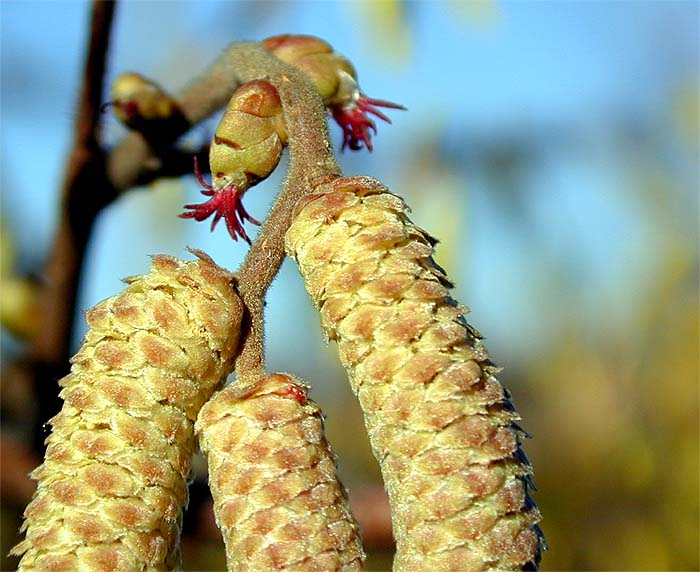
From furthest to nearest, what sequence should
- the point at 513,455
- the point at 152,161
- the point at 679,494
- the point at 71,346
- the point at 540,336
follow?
the point at 540,336 → the point at 679,494 → the point at 71,346 → the point at 152,161 → the point at 513,455

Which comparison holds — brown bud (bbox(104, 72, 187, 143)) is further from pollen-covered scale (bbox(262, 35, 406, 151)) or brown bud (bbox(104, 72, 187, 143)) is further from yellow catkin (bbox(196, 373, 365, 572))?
yellow catkin (bbox(196, 373, 365, 572))

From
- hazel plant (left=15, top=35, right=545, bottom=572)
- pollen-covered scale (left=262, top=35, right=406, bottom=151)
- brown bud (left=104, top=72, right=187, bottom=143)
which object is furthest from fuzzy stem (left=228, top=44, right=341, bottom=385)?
brown bud (left=104, top=72, right=187, bottom=143)

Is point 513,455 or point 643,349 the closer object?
point 513,455

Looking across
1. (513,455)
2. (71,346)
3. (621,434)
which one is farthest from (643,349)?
(513,455)

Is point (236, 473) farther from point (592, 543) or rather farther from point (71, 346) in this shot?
point (592, 543)

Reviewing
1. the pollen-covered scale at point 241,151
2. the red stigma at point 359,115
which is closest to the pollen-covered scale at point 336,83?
the red stigma at point 359,115

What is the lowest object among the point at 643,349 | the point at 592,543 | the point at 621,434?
the point at 592,543
